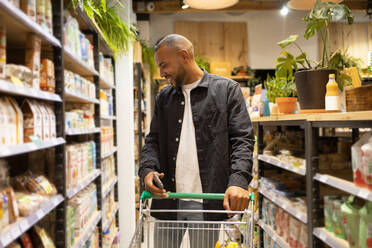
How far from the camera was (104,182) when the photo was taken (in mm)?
3803

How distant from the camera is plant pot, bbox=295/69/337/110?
2.63 meters

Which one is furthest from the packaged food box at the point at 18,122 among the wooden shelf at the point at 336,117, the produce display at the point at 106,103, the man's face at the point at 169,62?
the produce display at the point at 106,103

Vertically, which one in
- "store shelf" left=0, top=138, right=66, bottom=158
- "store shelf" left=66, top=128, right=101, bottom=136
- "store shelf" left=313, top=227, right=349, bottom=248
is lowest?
"store shelf" left=313, top=227, right=349, bottom=248

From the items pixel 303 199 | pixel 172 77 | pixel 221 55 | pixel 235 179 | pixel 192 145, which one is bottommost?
pixel 303 199

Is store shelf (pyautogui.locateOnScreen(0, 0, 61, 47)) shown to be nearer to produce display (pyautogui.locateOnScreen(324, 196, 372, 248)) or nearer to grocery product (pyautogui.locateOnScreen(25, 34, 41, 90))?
grocery product (pyautogui.locateOnScreen(25, 34, 41, 90))

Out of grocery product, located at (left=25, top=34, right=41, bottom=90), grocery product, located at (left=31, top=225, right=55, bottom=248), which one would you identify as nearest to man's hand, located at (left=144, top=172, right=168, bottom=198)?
grocery product, located at (left=31, top=225, right=55, bottom=248)


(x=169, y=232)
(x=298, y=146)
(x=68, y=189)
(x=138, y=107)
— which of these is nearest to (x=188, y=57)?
(x=169, y=232)

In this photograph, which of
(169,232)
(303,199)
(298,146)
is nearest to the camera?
(169,232)

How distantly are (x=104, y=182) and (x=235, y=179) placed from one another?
2401 millimetres

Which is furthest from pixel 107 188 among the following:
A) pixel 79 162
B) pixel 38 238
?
pixel 38 238

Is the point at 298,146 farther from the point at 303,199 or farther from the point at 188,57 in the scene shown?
the point at 188,57

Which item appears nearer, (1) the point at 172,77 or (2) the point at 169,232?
(2) the point at 169,232

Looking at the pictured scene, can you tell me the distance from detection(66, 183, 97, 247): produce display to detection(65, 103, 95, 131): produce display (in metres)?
0.55

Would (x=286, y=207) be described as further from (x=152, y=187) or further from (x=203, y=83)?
(x=152, y=187)
